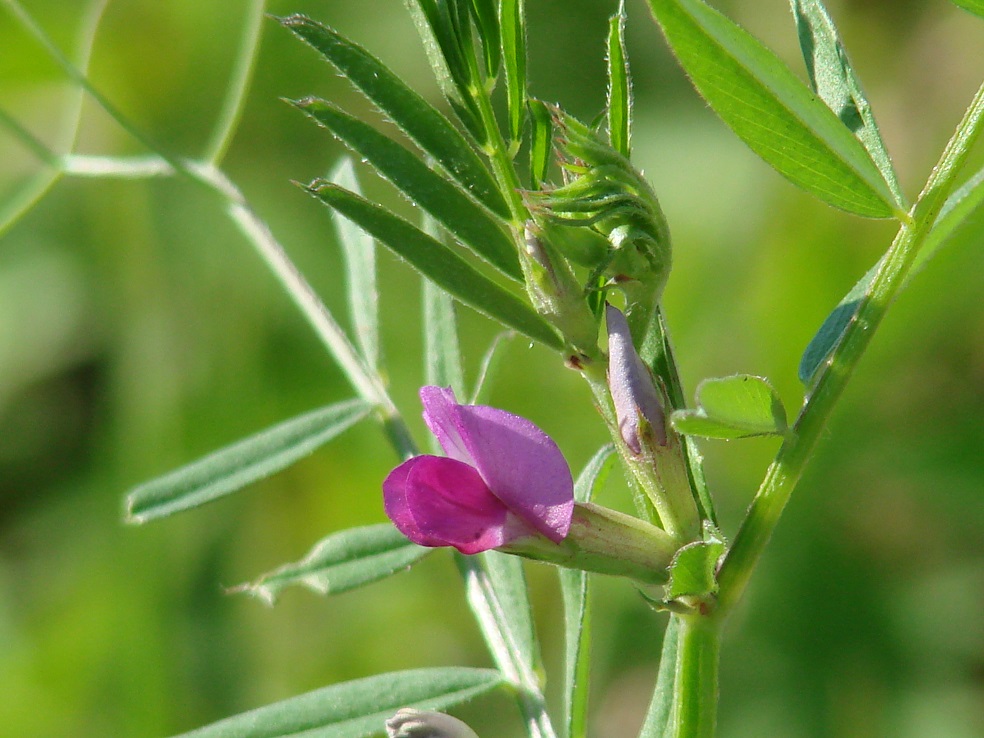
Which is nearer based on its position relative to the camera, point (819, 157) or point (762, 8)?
point (819, 157)

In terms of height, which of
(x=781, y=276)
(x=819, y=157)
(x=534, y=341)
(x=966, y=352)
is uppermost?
(x=819, y=157)

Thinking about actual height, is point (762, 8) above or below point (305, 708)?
above

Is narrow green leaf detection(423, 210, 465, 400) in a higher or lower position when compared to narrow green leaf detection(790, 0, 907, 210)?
lower

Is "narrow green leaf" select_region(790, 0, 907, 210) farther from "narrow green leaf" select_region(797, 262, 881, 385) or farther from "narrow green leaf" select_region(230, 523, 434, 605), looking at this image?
"narrow green leaf" select_region(230, 523, 434, 605)

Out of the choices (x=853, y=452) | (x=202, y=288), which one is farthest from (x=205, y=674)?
(x=853, y=452)

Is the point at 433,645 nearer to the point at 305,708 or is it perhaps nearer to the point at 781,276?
the point at 781,276

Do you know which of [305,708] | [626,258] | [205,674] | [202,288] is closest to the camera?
[626,258]

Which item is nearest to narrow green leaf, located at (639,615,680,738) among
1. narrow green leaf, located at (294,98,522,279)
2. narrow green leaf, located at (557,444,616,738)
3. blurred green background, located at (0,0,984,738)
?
narrow green leaf, located at (557,444,616,738)

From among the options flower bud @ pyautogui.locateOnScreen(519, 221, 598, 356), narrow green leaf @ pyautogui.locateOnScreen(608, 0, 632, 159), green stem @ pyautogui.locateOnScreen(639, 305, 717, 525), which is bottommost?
green stem @ pyautogui.locateOnScreen(639, 305, 717, 525)
